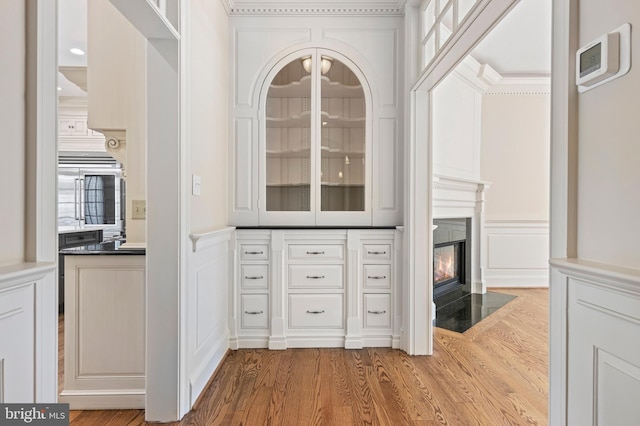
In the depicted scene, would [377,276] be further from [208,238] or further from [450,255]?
[450,255]

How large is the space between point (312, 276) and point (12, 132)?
2.06 meters

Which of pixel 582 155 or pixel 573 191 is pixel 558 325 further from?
pixel 582 155

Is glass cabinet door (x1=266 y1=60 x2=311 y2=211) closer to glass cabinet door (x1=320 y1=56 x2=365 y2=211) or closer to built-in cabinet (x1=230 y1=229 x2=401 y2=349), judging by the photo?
glass cabinet door (x1=320 y1=56 x2=365 y2=211)

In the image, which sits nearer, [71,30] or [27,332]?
[27,332]

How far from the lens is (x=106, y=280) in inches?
70.1

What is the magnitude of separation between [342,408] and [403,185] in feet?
5.34

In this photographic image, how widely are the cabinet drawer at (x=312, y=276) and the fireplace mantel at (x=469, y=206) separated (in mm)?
1519

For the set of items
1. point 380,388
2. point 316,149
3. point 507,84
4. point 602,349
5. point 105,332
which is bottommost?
point 380,388

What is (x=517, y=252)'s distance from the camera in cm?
445

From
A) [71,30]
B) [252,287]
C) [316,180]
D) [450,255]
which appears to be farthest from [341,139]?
[71,30]

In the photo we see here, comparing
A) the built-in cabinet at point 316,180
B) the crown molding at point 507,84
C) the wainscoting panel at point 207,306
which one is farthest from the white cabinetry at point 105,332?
the crown molding at point 507,84

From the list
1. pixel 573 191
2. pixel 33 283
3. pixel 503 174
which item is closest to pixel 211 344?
pixel 33 283

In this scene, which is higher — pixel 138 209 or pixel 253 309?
pixel 138 209

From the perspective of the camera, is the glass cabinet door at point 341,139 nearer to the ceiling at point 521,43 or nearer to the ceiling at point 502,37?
the ceiling at point 502,37
